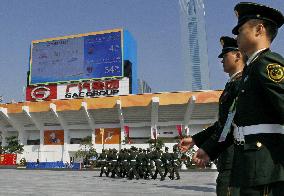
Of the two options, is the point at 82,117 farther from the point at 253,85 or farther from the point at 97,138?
the point at 253,85

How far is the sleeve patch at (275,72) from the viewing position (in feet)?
7.15

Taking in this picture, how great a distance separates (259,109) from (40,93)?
53228mm

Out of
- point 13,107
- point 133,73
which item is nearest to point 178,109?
point 133,73

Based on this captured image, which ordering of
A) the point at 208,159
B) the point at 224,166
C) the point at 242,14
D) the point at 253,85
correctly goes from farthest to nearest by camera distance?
the point at 224,166, the point at 208,159, the point at 242,14, the point at 253,85

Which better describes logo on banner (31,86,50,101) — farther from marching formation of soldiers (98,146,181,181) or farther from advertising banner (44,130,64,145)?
marching formation of soldiers (98,146,181,181)

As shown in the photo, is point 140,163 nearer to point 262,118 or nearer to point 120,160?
point 120,160

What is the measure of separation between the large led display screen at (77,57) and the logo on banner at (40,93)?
98cm

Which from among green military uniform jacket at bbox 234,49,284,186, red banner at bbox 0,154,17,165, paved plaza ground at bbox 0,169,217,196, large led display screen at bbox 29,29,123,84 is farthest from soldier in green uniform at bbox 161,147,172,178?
red banner at bbox 0,154,17,165

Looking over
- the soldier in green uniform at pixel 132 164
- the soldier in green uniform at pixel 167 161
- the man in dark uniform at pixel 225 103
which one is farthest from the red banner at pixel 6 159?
the man in dark uniform at pixel 225 103

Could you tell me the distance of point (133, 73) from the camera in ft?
170

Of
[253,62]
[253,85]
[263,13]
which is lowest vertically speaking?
[253,85]

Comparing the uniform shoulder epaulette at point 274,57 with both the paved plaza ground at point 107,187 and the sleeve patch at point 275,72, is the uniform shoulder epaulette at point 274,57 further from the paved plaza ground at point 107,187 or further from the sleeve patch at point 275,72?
the paved plaza ground at point 107,187

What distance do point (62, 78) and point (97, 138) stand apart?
9922 mm

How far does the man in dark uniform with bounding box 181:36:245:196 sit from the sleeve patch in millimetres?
726
